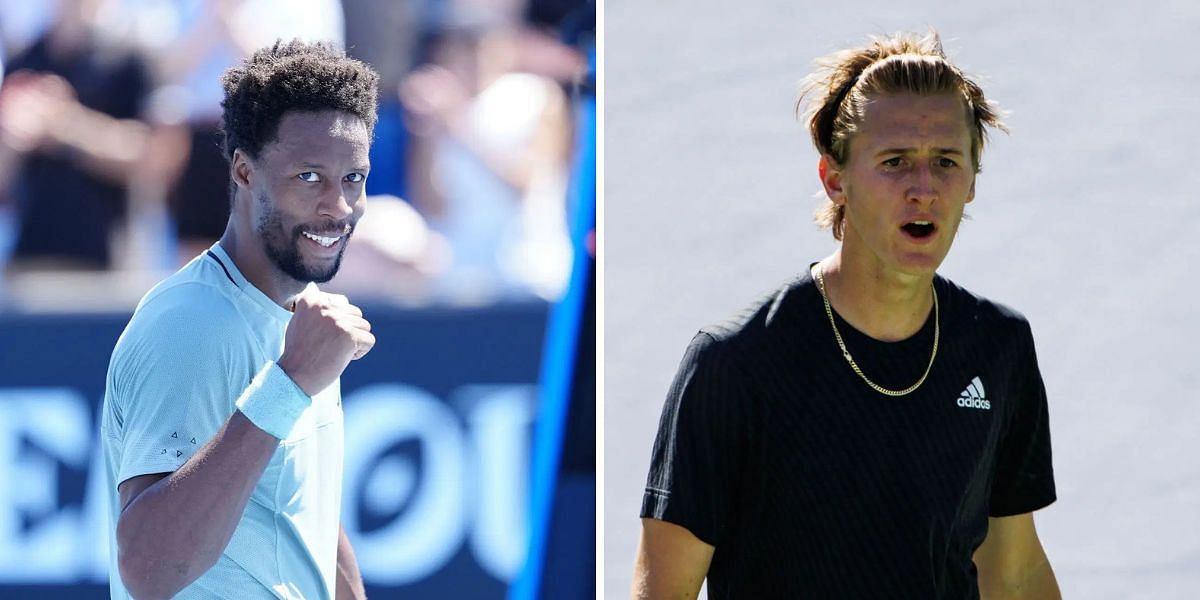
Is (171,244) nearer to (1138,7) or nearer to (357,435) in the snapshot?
(357,435)

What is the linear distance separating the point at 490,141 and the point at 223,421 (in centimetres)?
251

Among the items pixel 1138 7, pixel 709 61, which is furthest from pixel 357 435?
pixel 1138 7

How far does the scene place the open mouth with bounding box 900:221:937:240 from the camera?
1821 millimetres

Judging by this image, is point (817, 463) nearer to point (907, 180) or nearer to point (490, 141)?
point (907, 180)

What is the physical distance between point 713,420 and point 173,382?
2.14 feet

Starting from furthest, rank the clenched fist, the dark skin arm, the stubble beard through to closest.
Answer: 1. the stubble beard
2. the clenched fist
3. the dark skin arm

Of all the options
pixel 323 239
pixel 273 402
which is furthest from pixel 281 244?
pixel 273 402

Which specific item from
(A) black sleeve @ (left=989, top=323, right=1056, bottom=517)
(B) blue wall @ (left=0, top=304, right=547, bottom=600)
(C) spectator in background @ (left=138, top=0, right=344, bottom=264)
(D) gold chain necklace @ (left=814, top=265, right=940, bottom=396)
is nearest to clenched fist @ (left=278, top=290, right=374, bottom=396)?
(D) gold chain necklace @ (left=814, top=265, right=940, bottom=396)

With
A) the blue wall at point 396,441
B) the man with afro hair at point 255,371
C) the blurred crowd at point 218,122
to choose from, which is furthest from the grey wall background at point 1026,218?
the man with afro hair at point 255,371

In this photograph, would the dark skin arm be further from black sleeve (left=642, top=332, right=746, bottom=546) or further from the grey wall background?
the grey wall background

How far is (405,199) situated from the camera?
4188 millimetres

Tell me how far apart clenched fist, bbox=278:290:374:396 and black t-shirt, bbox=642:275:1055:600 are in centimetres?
41

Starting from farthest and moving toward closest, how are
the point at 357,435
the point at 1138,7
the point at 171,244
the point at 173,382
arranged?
the point at 171,244, the point at 357,435, the point at 1138,7, the point at 173,382

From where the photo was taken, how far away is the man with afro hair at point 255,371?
1.68m
